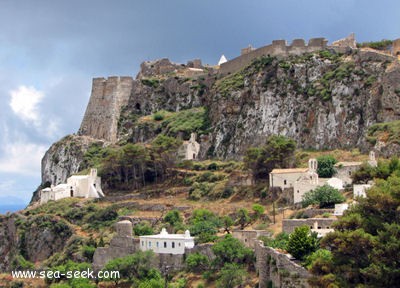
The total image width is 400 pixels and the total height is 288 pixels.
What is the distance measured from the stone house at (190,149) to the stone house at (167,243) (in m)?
26.3

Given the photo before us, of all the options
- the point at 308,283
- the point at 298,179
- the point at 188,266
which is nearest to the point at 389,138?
the point at 298,179

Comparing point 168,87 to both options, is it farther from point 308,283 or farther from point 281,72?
point 308,283

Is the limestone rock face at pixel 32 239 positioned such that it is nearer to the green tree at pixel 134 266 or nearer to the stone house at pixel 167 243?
the stone house at pixel 167 243

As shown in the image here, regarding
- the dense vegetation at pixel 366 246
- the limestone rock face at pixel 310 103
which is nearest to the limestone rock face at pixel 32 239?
the limestone rock face at pixel 310 103

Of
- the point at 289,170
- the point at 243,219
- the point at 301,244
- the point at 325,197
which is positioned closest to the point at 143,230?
the point at 243,219

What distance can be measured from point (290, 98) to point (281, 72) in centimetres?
391

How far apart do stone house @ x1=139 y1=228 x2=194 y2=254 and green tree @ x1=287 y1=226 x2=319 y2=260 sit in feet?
48.5

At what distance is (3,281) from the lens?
6762 cm

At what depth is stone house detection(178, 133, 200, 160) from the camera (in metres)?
85.5

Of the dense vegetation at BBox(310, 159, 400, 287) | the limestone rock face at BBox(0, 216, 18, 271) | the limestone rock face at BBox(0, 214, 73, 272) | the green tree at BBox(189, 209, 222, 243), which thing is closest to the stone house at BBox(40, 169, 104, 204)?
the limestone rock face at BBox(0, 216, 18, 271)

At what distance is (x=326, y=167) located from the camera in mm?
66438

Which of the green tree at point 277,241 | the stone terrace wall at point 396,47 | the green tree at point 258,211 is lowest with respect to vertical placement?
the green tree at point 277,241

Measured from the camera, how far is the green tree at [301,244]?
42781 mm

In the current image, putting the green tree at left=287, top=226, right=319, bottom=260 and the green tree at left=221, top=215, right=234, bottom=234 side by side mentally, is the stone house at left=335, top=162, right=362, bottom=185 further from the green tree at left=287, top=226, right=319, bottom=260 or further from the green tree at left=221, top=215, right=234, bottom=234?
the green tree at left=287, top=226, right=319, bottom=260
